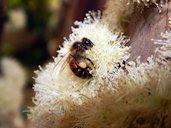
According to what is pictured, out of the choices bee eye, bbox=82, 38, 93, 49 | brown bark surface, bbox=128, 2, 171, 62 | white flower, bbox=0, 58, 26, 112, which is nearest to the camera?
brown bark surface, bbox=128, 2, 171, 62

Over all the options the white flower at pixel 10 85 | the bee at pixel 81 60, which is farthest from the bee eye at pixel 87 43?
the white flower at pixel 10 85

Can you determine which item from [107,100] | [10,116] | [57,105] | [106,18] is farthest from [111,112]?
[10,116]

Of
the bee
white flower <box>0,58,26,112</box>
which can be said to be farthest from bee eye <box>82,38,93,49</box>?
white flower <box>0,58,26,112</box>

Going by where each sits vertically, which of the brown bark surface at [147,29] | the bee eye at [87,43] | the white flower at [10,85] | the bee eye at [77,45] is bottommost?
the brown bark surface at [147,29]

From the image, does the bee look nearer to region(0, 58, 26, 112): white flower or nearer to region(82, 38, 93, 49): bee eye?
region(82, 38, 93, 49): bee eye

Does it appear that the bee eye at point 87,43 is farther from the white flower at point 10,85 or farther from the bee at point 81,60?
the white flower at point 10,85

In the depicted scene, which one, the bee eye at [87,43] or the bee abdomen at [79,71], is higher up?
the bee eye at [87,43]
